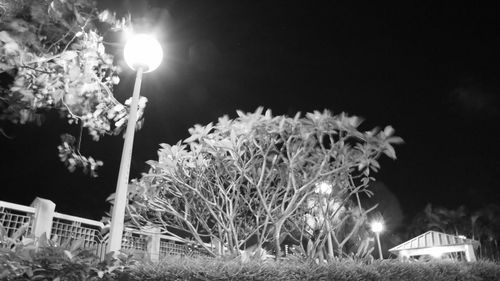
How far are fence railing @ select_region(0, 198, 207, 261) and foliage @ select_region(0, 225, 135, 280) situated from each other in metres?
1.71

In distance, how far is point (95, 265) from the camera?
3.94m

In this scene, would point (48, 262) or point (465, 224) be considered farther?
point (465, 224)

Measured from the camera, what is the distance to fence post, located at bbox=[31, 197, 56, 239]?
294 inches

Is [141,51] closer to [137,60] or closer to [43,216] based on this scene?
[137,60]

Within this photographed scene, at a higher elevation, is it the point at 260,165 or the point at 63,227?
the point at 260,165

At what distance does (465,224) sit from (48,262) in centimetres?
5011

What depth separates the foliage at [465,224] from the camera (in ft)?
139

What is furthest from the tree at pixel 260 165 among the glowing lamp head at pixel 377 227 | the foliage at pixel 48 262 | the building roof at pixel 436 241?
the building roof at pixel 436 241

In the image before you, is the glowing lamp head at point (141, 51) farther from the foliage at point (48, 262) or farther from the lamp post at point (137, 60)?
the foliage at point (48, 262)

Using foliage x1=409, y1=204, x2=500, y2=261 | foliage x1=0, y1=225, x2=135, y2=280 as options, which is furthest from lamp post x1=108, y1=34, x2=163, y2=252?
foliage x1=409, y1=204, x2=500, y2=261

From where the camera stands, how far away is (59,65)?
444 centimetres

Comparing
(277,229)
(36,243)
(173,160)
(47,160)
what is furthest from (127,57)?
(47,160)

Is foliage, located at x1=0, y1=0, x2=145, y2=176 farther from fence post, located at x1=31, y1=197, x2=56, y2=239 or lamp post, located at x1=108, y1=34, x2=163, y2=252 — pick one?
fence post, located at x1=31, y1=197, x2=56, y2=239

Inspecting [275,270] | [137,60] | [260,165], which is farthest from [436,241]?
[137,60]
